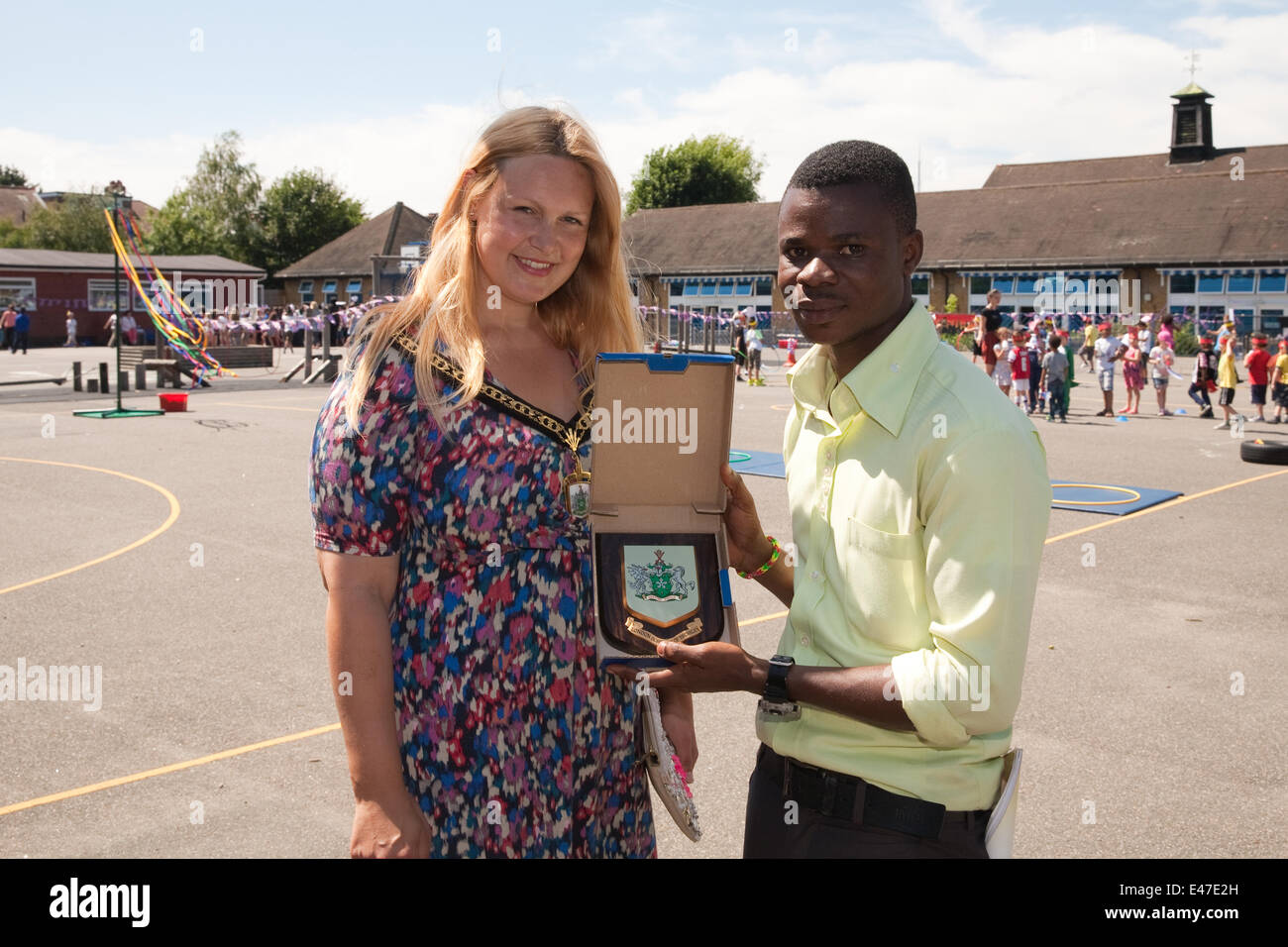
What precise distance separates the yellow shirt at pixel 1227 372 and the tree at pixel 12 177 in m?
134

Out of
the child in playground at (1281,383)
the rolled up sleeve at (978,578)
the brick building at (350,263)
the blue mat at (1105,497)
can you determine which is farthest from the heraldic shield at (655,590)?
the brick building at (350,263)

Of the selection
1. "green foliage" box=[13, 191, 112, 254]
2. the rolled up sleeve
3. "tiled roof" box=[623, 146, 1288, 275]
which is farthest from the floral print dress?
"green foliage" box=[13, 191, 112, 254]

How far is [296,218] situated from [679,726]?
283ft

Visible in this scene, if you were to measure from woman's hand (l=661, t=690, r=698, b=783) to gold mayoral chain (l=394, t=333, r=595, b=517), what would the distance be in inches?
19.8

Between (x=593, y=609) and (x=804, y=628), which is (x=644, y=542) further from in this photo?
(x=804, y=628)

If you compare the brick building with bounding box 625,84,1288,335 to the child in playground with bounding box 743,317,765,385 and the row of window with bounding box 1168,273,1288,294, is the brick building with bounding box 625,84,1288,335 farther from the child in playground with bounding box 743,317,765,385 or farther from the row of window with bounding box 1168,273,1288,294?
the child in playground with bounding box 743,317,765,385

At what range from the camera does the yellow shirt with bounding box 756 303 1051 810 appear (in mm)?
1853

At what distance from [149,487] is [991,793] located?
12843 millimetres

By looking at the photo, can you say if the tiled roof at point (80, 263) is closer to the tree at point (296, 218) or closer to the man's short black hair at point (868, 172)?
the tree at point (296, 218)

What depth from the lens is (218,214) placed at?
83.9m

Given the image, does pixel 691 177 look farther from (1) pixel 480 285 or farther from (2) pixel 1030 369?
(1) pixel 480 285

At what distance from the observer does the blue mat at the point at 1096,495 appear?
1209cm

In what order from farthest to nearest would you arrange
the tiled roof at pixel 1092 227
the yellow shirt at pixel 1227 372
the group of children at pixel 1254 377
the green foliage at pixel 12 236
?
1. the green foliage at pixel 12 236
2. the tiled roof at pixel 1092 227
3. the group of children at pixel 1254 377
4. the yellow shirt at pixel 1227 372

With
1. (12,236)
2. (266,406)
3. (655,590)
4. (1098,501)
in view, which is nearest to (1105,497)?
(1098,501)
